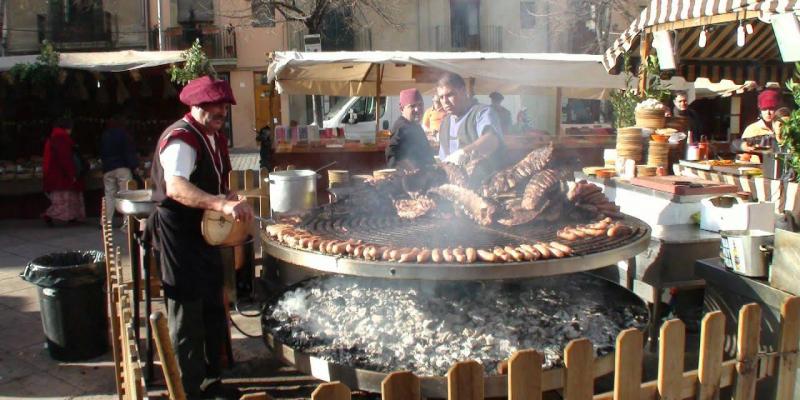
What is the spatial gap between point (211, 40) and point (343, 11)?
6.74 metres

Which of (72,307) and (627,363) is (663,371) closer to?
(627,363)

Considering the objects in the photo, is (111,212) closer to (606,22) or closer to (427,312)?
(427,312)

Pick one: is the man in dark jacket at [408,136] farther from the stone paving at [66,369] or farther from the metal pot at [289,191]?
the stone paving at [66,369]

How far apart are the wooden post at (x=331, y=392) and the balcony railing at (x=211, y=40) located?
28840mm

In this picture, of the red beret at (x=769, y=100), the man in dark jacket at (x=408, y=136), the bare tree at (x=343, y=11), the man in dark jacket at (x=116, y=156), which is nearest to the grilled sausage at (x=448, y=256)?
the man in dark jacket at (x=408, y=136)

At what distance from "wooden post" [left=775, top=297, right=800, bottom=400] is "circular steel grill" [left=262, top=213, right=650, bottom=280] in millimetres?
774

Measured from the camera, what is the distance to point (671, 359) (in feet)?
9.16

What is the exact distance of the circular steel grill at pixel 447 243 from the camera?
10.2 ft

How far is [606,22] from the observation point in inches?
1011

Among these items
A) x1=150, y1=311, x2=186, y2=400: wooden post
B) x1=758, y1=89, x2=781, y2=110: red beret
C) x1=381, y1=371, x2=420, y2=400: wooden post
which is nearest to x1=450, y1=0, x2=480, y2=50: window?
x1=758, y1=89, x2=781, y2=110: red beret

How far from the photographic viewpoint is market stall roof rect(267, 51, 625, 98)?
995 centimetres

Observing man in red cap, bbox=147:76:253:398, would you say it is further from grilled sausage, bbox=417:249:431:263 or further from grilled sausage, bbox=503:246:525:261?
grilled sausage, bbox=503:246:525:261

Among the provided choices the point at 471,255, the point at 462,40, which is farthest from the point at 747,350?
the point at 462,40

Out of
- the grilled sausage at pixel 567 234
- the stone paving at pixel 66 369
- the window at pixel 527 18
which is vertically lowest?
the stone paving at pixel 66 369
